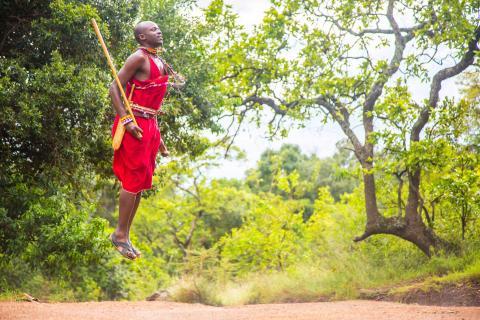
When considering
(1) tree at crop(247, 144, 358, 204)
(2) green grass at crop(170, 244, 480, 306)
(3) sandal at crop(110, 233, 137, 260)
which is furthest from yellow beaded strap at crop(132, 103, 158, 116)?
(1) tree at crop(247, 144, 358, 204)

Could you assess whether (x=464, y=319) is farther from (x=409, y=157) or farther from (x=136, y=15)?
(x=136, y=15)

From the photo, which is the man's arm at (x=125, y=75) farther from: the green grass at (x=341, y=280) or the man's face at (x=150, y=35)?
the green grass at (x=341, y=280)

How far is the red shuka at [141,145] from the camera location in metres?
4.42

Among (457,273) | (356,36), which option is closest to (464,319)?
(457,273)

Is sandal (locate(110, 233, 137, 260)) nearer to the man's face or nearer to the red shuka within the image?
the red shuka

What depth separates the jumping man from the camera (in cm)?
442

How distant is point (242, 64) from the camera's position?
562 inches

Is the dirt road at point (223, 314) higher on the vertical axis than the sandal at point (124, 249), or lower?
lower

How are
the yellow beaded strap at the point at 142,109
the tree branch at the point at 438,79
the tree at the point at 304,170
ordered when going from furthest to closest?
1. the tree at the point at 304,170
2. the tree branch at the point at 438,79
3. the yellow beaded strap at the point at 142,109

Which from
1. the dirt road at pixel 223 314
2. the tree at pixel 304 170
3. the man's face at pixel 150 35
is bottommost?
the dirt road at pixel 223 314

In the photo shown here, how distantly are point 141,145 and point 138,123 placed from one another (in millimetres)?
162

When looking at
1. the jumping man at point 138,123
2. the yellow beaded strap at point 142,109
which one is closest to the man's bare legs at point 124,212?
the jumping man at point 138,123

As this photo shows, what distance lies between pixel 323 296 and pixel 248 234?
8719 mm

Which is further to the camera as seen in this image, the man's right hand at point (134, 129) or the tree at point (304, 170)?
the tree at point (304, 170)
